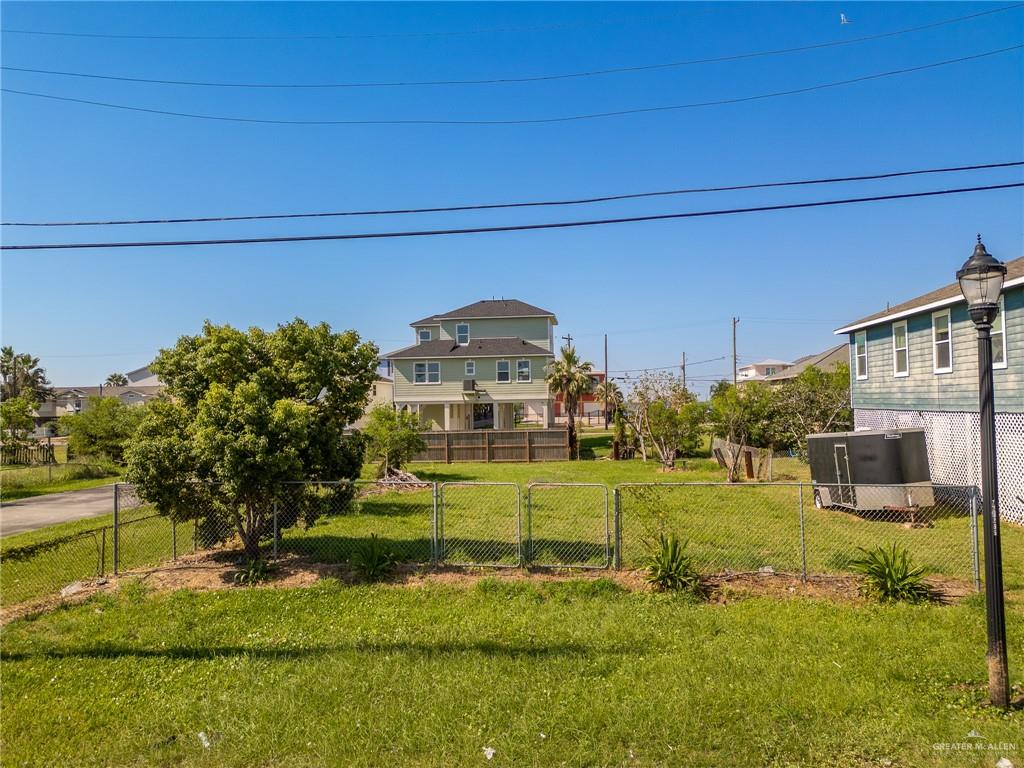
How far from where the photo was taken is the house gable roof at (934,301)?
11883mm

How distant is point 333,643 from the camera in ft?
20.9

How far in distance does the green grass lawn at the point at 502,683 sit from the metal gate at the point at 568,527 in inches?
55.8

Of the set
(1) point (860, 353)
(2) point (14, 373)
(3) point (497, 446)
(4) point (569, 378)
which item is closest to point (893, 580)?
(1) point (860, 353)

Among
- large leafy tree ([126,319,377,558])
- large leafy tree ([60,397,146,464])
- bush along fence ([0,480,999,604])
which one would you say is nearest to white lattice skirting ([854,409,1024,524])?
bush along fence ([0,480,999,604])

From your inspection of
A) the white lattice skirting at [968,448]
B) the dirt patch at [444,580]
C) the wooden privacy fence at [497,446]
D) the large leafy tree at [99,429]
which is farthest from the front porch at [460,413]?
the dirt patch at [444,580]

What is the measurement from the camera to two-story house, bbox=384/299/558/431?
33.8 m

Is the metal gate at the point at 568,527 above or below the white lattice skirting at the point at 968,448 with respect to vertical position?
below

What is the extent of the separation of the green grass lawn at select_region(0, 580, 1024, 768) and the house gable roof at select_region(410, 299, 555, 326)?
30.0 meters

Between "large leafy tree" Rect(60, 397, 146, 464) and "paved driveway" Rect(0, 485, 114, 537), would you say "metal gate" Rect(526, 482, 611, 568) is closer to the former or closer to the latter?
"paved driveway" Rect(0, 485, 114, 537)

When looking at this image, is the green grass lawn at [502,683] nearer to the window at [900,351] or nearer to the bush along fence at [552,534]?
the bush along fence at [552,534]

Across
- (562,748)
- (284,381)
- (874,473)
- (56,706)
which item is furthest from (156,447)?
(874,473)

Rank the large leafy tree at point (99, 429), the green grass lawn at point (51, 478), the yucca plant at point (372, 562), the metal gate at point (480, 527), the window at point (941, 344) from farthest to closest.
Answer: the large leafy tree at point (99, 429) → the green grass lawn at point (51, 478) → the window at point (941, 344) → the metal gate at point (480, 527) → the yucca plant at point (372, 562)

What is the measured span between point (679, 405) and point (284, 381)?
64.9 ft

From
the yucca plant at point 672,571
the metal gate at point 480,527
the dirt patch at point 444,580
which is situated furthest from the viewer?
the metal gate at point 480,527
